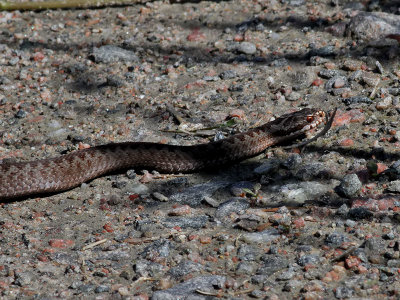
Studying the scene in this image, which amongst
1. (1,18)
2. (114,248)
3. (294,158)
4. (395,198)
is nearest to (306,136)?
(294,158)

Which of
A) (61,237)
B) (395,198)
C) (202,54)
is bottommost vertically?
(61,237)

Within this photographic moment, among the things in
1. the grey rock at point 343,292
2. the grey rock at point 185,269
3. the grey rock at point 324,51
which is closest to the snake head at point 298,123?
the grey rock at point 324,51

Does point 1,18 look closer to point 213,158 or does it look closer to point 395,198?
point 213,158

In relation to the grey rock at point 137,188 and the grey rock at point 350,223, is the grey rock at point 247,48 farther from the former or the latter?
the grey rock at point 350,223

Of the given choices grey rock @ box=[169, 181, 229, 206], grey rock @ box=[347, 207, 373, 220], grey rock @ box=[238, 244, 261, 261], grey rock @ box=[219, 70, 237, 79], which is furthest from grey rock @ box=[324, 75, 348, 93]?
grey rock @ box=[238, 244, 261, 261]

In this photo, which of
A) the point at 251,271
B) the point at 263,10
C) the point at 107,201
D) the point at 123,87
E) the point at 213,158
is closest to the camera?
the point at 251,271

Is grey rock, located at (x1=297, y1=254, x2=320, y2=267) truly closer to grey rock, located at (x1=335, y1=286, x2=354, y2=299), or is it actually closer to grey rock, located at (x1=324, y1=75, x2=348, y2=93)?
grey rock, located at (x1=335, y1=286, x2=354, y2=299)

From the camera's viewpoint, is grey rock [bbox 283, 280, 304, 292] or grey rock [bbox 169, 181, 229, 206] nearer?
grey rock [bbox 283, 280, 304, 292]
